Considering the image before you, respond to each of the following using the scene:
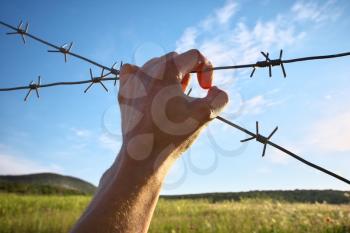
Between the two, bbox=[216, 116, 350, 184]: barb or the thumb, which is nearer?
the thumb

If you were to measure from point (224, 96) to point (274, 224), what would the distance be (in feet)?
13.3

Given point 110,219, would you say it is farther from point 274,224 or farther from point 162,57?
point 274,224

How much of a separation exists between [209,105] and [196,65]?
0.70 feet

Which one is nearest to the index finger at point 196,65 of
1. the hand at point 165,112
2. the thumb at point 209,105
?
the hand at point 165,112

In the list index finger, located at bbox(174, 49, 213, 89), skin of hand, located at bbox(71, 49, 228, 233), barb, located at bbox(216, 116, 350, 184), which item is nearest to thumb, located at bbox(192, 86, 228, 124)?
skin of hand, located at bbox(71, 49, 228, 233)

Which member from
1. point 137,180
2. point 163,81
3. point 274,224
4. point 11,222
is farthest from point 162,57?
point 11,222

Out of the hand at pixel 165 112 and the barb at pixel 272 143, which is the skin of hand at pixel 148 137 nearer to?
the hand at pixel 165 112

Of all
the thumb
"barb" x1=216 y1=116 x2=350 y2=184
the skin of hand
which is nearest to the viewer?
the skin of hand

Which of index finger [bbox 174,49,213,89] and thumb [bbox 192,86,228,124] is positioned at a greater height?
index finger [bbox 174,49,213,89]

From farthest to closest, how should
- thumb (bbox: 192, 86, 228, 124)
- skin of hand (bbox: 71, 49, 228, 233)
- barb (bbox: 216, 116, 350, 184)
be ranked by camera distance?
barb (bbox: 216, 116, 350, 184) < thumb (bbox: 192, 86, 228, 124) < skin of hand (bbox: 71, 49, 228, 233)

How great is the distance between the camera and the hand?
107 cm

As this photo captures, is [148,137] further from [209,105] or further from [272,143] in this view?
[272,143]

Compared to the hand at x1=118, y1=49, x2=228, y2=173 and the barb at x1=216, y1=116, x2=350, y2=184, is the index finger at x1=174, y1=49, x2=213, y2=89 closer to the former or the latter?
the hand at x1=118, y1=49, x2=228, y2=173

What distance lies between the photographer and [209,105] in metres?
1.07
